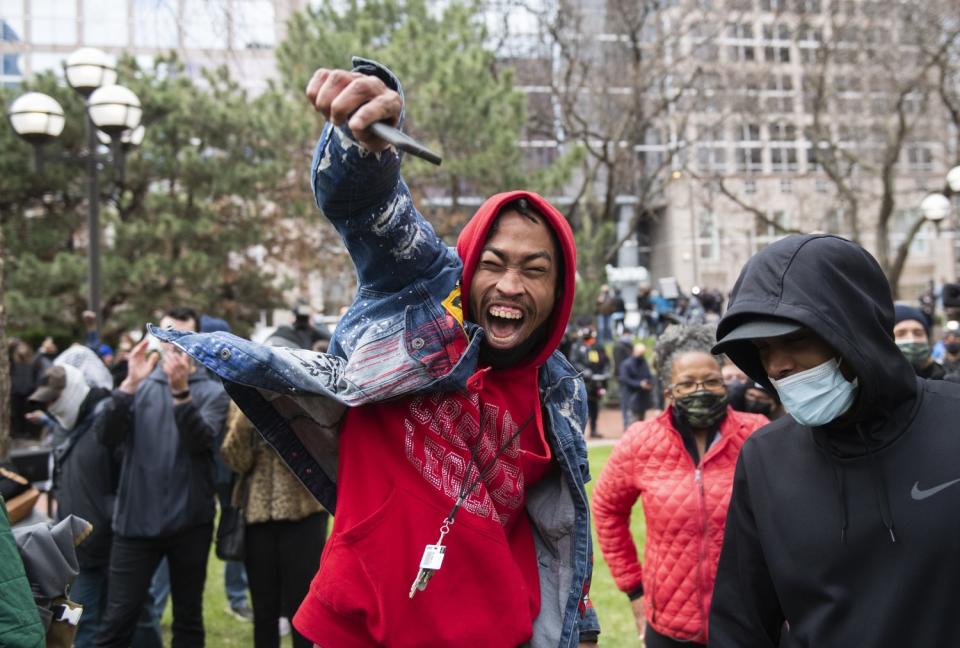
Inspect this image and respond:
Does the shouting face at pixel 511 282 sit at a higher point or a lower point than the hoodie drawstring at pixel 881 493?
higher

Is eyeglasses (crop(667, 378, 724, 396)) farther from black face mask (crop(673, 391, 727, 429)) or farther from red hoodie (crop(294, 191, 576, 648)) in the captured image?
red hoodie (crop(294, 191, 576, 648))

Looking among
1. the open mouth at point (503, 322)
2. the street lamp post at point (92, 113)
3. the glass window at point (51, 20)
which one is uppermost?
the glass window at point (51, 20)

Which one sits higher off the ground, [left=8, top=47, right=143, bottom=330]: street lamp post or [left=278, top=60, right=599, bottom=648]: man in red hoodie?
[left=8, top=47, right=143, bottom=330]: street lamp post

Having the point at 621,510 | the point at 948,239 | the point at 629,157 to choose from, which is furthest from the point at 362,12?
the point at 948,239

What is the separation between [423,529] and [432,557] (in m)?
0.10

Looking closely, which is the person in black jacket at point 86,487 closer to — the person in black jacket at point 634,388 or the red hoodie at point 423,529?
the red hoodie at point 423,529

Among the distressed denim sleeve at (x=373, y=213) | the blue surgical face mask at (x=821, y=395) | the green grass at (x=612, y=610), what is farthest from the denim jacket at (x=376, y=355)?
the green grass at (x=612, y=610)

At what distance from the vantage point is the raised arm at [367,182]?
171 centimetres

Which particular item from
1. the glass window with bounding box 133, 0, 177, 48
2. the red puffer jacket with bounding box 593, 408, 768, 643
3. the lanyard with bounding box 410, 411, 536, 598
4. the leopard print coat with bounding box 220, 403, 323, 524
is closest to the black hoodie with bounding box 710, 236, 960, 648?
the lanyard with bounding box 410, 411, 536, 598

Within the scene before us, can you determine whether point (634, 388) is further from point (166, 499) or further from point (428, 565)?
point (428, 565)

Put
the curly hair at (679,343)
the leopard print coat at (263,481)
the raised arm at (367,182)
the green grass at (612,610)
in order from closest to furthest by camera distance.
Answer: the raised arm at (367,182)
the curly hair at (679,343)
the leopard print coat at (263,481)
the green grass at (612,610)

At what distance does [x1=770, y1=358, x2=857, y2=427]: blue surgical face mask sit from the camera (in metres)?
2.19

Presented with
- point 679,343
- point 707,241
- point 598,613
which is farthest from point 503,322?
point 707,241

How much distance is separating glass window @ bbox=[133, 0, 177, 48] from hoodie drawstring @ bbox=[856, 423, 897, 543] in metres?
6.39
